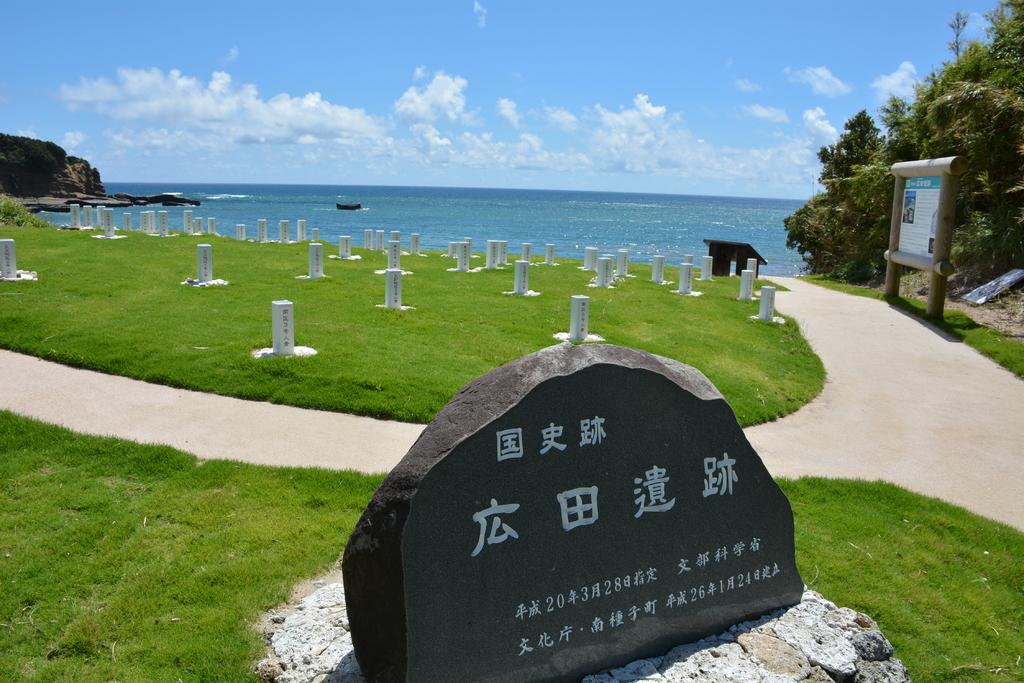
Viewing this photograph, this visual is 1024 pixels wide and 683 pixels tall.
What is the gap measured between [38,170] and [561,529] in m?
109

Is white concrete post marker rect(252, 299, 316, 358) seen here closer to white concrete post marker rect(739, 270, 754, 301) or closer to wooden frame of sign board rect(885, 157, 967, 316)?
white concrete post marker rect(739, 270, 754, 301)

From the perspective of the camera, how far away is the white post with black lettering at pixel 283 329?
993 cm

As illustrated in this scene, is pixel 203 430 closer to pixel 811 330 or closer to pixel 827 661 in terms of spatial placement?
pixel 827 661

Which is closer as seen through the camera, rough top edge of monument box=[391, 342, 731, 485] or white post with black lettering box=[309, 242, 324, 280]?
rough top edge of monument box=[391, 342, 731, 485]

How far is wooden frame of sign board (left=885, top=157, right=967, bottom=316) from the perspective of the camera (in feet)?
51.6

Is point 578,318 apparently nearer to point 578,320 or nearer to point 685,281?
point 578,320

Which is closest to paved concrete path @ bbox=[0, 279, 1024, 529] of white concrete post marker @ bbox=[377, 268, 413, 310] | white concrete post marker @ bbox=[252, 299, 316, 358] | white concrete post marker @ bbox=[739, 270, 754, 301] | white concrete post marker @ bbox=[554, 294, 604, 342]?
white concrete post marker @ bbox=[252, 299, 316, 358]

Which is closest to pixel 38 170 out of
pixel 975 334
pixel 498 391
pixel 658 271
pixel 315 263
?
pixel 315 263

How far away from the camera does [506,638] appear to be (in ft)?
12.3

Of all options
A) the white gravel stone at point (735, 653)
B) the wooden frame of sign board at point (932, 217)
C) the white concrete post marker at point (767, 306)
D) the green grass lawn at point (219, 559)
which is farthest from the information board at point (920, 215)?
the white gravel stone at point (735, 653)

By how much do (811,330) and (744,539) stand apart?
11.8 metres

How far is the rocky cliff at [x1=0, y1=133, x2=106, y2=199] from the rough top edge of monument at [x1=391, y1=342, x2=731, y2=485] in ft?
334

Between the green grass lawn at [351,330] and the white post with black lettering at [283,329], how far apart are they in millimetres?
374

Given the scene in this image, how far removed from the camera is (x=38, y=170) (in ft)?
308
